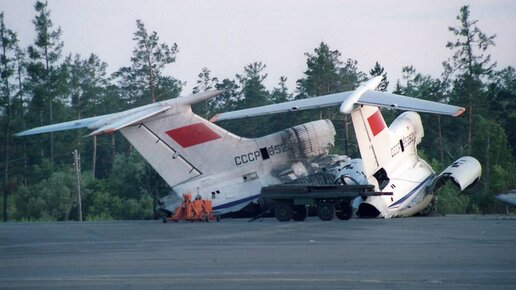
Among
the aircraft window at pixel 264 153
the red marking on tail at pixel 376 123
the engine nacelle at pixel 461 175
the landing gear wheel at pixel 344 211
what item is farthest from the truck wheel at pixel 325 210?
the engine nacelle at pixel 461 175

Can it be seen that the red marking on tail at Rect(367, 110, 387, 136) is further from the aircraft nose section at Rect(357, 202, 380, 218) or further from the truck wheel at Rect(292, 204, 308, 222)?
the truck wheel at Rect(292, 204, 308, 222)

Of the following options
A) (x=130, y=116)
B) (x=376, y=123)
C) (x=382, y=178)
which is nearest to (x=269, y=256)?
(x=382, y=178)

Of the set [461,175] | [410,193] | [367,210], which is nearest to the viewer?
[367,210]

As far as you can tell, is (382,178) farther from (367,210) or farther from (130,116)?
(130,116)

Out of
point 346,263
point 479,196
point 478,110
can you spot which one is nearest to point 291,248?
point 346,263

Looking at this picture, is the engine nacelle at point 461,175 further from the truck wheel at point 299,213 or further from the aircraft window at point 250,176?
the aircraft window at point 250,176

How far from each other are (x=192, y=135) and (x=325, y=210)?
571 centimetres

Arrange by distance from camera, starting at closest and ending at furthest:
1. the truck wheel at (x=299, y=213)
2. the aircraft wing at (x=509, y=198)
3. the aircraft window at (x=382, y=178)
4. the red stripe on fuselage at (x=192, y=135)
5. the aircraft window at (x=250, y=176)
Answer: the aircraft wing at (x=509, y=198) → the aircraft window at (x=382, y=178) → the truck wheel at (x=299, y=213) → the red stripe on fuselage at (x=192, y=135) → the aircraft window at (x=250, y=176)

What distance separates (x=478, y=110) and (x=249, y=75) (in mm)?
29856

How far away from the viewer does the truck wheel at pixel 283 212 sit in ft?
109

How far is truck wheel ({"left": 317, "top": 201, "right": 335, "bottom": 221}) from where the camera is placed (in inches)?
1296

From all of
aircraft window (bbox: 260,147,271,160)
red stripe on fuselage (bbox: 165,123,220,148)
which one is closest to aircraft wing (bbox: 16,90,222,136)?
red stripe on fuselage (bbox: 165,123,220,148)

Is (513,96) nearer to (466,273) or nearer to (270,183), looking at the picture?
(270,183)

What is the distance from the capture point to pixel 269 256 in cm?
2022
